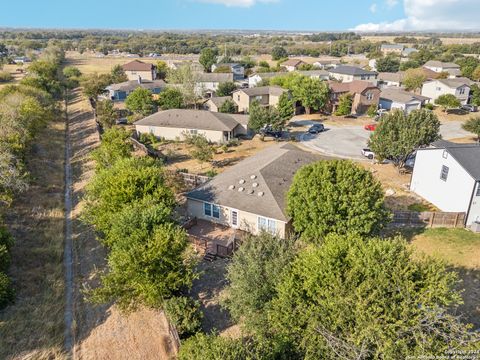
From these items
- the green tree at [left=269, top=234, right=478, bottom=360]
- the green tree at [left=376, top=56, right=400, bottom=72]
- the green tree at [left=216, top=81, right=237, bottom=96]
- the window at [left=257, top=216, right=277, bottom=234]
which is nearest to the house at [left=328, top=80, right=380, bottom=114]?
the green tree at [left=216, top=81, right=237, bottom=96]

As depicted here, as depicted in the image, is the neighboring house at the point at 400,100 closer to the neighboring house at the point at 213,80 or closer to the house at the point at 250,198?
the neighboring house at the point at 213,80

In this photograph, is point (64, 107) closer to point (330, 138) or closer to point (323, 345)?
point (330, 138)

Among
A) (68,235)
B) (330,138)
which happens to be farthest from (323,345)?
(330,138)

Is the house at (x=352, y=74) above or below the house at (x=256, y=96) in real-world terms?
above

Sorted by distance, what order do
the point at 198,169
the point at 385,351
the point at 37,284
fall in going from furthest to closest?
1. the point at 198,169
2. the point at 37,284
3. the point at 385,351

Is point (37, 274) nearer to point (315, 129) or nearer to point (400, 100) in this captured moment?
point (315, 129)

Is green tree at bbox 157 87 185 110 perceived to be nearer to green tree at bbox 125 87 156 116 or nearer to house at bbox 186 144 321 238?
green tree at bbox 125 87 156 116

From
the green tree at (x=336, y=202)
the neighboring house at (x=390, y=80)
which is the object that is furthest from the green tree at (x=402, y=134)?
the neighboring house at (x=390, y=80)
